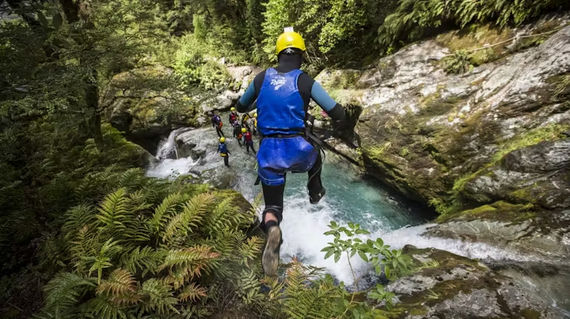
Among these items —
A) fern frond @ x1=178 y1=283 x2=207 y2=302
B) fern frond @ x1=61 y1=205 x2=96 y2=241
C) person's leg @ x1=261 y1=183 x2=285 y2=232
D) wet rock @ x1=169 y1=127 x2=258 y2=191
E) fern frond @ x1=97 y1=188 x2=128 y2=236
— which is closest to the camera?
fern frond @ x1=178 y1=283 x2=207 y2=302

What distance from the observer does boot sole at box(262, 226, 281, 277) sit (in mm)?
2848

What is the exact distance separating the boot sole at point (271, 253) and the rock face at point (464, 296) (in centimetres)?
123

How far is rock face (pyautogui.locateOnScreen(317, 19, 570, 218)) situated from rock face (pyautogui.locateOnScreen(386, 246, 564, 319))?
2121 millimetres

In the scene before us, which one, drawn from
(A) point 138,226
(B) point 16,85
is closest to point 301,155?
(A) point 138,226

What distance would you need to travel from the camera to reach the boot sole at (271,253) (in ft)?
9.34

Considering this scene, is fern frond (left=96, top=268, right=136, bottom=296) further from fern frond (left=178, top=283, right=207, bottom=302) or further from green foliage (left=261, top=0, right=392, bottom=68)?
green foliage (left=261, top=0, right=392, bottom=68)

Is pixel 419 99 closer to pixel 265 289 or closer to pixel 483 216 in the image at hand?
pixel 483 216

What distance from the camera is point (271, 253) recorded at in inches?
114

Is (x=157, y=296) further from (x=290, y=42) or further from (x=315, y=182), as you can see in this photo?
(x=290, y=42)

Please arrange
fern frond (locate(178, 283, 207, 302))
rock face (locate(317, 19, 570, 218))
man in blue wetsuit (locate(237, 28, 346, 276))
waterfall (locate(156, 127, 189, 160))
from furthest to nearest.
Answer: waterfall (locate(156, 127, 189, 160)) < rock face (locate(317, 19, 570, 218)) < man in blue wetsuit (locate(237, 28, 346, 276)) < fern frond (locate(178, 283, 207, 302))

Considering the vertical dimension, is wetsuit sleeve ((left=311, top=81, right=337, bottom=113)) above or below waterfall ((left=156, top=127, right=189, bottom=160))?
above

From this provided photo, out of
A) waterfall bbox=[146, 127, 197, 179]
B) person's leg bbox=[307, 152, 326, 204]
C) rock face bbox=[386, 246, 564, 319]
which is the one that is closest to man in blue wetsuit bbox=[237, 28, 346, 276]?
person's leg bbox=[307, 152, 326, 204]

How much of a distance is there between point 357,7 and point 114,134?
11442 mm

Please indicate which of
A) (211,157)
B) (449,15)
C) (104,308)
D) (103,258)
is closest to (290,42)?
(103,258)
